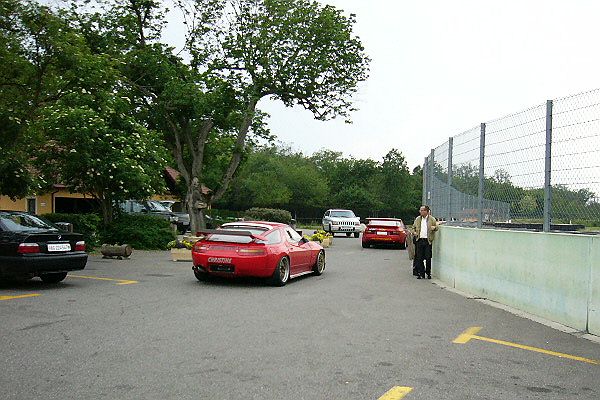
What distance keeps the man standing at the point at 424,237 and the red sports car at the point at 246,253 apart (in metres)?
3.17

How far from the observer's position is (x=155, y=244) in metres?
22.7

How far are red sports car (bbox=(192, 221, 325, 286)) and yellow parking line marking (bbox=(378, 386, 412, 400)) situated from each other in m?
7.13

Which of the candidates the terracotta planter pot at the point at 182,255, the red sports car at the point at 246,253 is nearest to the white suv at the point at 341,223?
the terracotta planter pot at the point at 182,255

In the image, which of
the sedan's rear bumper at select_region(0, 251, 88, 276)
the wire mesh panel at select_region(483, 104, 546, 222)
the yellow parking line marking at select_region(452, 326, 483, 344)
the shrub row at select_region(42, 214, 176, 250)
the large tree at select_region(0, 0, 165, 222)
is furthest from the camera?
the shrub row at select_region(42, 214, 176, 250)

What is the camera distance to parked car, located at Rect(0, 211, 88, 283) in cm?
1079

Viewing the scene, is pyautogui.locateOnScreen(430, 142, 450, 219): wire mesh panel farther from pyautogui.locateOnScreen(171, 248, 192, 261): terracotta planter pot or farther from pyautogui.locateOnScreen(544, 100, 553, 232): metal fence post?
pyautogui.locateOnScreen(171, 248, 192, 261): terracotta planter pot

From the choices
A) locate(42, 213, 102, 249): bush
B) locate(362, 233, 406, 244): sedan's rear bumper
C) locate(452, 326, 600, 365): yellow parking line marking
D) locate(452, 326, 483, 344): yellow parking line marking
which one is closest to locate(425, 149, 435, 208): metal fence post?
locate(362, 233, 406, 244): sedan's rear bumper

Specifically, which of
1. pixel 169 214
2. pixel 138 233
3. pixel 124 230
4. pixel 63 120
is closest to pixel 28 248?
pixel 63 120

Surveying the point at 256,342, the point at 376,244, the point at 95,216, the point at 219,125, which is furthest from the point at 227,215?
the point at 256,342

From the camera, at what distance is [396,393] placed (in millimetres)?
4965

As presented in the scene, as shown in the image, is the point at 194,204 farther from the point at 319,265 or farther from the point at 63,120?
the point at 319,265

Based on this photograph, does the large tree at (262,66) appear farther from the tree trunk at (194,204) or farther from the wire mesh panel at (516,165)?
the wire mesh panel at (516,165)

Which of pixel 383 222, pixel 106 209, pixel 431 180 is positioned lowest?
pixel 383 222

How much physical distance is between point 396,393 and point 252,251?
290 inches
